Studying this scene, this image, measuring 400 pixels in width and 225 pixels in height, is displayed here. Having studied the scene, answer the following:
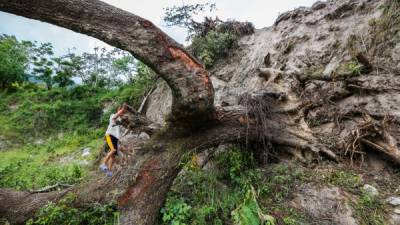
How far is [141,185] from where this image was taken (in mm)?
3125

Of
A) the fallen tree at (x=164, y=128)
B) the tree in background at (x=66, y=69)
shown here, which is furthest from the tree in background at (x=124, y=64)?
the fallen tree at (x=164, y=128)

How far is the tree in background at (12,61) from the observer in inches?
603

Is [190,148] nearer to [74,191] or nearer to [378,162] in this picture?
[74,191]

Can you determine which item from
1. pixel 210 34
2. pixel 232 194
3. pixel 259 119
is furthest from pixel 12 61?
pixel 232 194

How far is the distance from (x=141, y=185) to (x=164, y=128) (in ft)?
2.83

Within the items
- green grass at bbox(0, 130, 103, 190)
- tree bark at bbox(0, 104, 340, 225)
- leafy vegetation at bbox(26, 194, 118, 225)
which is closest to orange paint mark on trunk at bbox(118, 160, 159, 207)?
tree bark at bbox(0, 104, 340, 225)

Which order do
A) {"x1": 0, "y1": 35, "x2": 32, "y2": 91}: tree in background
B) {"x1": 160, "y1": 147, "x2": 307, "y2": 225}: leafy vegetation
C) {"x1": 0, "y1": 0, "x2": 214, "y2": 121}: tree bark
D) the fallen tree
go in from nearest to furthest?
1. {"x1": 0, "y1": 0, "x2": 214, "y2": 121}: tree bark
2. the fallen tree
3. {"x1": 160, "y1": 147, "x2": 307, "y2": 225}: leafy vegetation
4. {"x1": 0, "y1": 35, "x2": 32, "y2": 91}: tree in background

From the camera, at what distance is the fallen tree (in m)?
2.58

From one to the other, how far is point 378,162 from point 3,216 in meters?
4.94

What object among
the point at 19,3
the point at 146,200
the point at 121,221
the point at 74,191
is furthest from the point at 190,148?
the point at 19,3

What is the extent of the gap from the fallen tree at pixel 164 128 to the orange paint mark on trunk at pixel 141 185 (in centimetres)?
1

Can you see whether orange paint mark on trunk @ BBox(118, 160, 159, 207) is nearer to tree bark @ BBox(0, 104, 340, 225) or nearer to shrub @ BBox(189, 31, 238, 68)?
tree bark @ BBox(0, 104, 340, 225)

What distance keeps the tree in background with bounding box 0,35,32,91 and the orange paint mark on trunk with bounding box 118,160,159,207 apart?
16.0 meters

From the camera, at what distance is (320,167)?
3641mm
